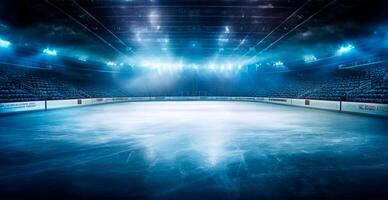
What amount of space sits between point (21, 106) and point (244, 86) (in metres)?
35.2

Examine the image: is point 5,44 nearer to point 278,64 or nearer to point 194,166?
point 194,166

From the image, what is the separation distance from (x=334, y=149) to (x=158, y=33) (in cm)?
1403

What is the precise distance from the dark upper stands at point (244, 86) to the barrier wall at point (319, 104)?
2.54 feet

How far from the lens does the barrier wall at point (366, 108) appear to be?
13.5 meters

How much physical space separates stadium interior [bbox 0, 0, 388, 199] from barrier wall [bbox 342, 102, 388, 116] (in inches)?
3.1

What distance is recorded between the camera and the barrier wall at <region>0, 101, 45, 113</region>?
15.2 meters

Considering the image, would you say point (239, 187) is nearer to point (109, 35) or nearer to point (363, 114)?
point (363, 114)

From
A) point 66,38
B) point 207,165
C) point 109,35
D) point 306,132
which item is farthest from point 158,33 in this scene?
point 207,165

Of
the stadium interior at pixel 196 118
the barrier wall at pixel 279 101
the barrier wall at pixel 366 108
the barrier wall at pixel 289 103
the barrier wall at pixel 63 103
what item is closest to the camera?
the stadium interior at pixel 196 118

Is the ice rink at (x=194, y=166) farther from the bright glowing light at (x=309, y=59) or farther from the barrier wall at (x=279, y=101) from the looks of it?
the bright glowing light at (x=309, y=59)

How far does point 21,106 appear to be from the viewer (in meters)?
16.6

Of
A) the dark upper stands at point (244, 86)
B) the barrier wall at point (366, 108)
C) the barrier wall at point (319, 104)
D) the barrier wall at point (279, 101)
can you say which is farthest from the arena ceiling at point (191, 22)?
the barrier wall at point (279, 101)

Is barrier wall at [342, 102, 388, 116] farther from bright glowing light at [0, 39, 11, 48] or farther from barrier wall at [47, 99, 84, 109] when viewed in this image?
bright glowing light at [0, 39, 11, 48]

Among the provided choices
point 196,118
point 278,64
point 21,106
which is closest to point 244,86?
point 278,64
